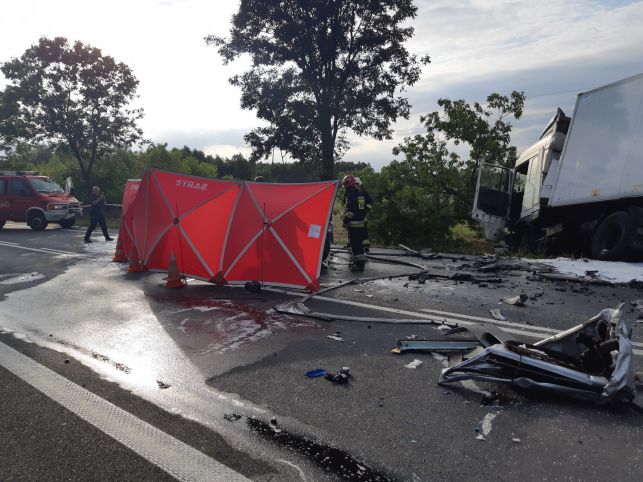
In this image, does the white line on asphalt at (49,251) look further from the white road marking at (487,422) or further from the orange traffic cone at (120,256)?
the white road marking at (487,422)

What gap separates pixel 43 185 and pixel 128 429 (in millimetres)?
20934

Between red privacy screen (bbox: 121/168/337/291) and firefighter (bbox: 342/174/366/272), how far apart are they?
2.00 metres

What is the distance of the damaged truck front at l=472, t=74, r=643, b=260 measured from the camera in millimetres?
8875

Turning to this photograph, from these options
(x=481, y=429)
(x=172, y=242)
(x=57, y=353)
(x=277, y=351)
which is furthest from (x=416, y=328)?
(x=172, y=242)

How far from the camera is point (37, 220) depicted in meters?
19.8

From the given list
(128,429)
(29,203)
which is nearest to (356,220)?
(128,429)

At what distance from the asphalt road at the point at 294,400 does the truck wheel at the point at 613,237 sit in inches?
104

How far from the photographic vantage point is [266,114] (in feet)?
50.4

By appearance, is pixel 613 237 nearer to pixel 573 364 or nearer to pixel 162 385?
pixel 573 364

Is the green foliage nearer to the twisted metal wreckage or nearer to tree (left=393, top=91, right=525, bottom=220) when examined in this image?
tree (left=393, top=91, right=525, bottom=220)

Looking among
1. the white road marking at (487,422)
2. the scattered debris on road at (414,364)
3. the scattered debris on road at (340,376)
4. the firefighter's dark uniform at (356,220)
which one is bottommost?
the scattered debris on road at (340,376)

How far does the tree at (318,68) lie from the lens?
14.7m

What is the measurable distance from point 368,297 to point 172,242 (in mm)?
3539

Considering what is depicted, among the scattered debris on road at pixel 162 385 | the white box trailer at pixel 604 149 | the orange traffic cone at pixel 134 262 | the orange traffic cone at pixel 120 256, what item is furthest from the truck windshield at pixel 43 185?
the scattered debris on road at pixel 162 385
